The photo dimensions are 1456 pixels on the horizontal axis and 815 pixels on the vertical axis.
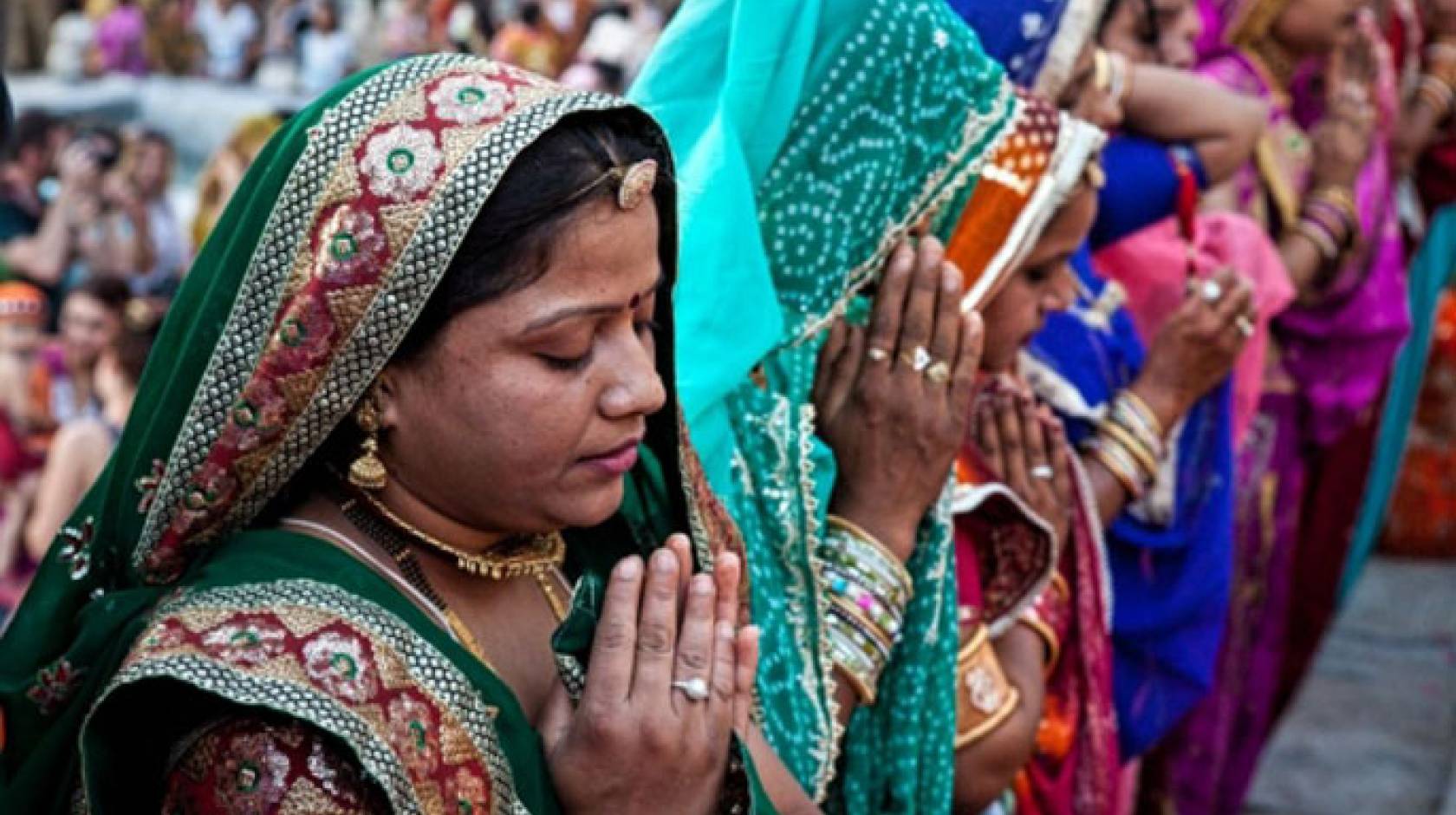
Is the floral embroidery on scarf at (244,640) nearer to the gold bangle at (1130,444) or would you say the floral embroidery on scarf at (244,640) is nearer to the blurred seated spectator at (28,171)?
the gold bangle at (1130,444)

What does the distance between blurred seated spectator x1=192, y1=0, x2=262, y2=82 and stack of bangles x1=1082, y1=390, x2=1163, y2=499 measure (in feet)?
50.0

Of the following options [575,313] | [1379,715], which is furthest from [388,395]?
[1379,715]

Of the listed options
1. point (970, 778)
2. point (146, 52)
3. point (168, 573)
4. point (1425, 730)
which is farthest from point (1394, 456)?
point (146, 52)

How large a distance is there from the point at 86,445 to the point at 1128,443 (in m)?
3.55

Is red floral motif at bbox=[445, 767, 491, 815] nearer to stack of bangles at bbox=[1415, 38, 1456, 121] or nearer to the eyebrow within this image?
the eyebrow

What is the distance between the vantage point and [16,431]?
673cm

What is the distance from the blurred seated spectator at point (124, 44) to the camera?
60.5 ft

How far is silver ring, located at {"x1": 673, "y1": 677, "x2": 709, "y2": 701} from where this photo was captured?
1.88 metres

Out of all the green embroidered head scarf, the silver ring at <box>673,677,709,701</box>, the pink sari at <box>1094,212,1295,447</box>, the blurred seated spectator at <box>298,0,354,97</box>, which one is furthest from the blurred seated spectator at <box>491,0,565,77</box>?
the silver ring at <box>673,677,709,701</box>

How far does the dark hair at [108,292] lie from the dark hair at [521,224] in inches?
228

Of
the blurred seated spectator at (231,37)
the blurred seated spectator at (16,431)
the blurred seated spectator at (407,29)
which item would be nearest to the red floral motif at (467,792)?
the blurred seated spectator at (16,431)

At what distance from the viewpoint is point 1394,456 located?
7.80 metres

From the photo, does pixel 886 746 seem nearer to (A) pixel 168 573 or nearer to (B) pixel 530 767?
(B) pixel 530 767

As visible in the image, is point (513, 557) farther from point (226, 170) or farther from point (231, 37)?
point (231, 37)
